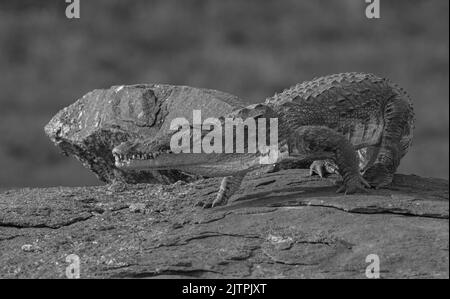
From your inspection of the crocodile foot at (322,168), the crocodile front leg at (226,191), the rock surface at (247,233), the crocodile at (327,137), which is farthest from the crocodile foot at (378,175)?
the crocodile front leg at (226,191)

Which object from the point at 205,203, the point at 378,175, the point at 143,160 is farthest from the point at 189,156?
the point at 378,175

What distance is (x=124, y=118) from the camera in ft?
45.6

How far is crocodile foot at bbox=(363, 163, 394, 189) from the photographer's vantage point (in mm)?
9602

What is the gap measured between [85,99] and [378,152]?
7.10 m

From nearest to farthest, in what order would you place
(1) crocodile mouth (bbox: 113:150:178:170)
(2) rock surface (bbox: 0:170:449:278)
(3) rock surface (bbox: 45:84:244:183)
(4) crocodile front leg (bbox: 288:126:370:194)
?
(2) rock surface (bbox: 0:170:449:278) < (1) crocodile mouth (bbox: 113:150:178:170) < (4) crocodile front leg (bbox: 288:126:370:194) < (3) rock surface (bbox: 45:84:244:183)

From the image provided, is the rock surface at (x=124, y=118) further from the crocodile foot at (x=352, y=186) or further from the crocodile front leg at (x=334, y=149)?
the crocodile foot at (x=352, y=186)

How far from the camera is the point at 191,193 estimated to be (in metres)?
10.8

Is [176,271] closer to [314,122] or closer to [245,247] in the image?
[245,247]

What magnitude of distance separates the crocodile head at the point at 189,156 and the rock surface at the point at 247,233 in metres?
0.58

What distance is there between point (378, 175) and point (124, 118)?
600cm

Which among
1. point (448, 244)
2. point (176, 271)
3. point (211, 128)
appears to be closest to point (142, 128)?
point (211, 128)

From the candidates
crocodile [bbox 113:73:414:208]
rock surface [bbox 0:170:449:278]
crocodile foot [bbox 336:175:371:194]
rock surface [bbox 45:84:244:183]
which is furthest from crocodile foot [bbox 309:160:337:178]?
rock surface [bbox 45:84:244:183]

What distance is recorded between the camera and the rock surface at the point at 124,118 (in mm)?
13633

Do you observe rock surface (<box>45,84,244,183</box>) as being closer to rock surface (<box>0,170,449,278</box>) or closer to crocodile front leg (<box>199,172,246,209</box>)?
rock surface (<box>0,170,449,278</box>)
